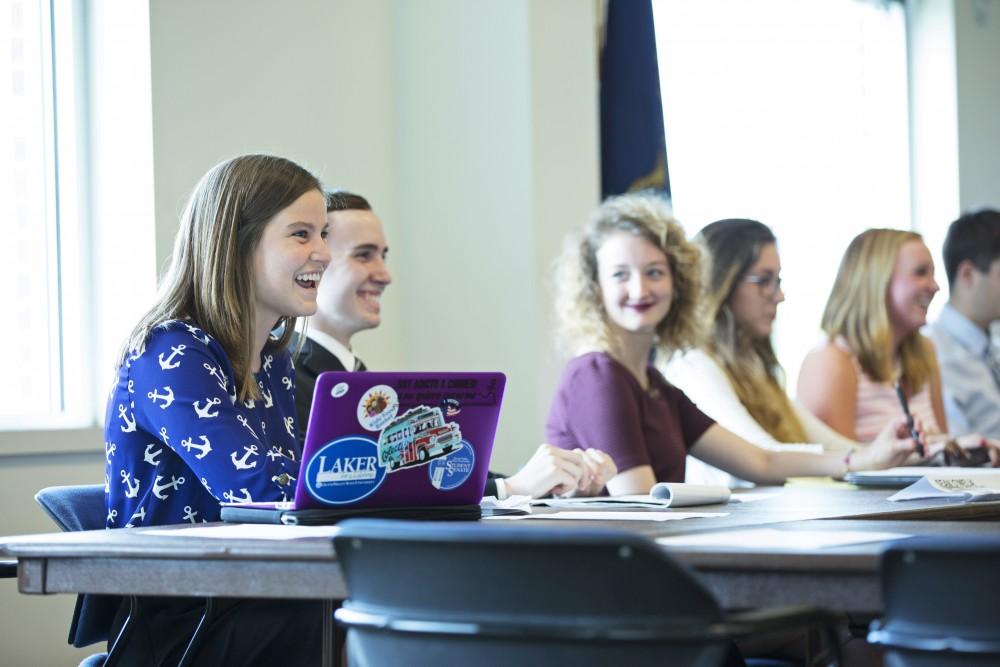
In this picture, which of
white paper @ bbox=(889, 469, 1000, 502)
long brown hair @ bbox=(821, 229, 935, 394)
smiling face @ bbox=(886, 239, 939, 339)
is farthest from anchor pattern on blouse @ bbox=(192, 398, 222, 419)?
smiling face @ bbox=(886, 239, 939, 339)

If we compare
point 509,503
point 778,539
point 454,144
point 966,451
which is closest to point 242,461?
point 509,503

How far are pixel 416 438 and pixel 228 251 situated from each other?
2.06ft

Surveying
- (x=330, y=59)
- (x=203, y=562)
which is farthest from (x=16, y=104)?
(x=203, y=562)

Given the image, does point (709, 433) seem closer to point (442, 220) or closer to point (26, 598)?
point (442, 220)

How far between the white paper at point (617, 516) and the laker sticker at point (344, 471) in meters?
0.20

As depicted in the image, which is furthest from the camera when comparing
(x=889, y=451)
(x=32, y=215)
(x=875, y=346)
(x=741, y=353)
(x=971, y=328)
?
(x=971, y=328)

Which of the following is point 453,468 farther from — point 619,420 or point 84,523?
point 619,420

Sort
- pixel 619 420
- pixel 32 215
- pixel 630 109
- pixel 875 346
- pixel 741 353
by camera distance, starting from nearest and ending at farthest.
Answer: pixel 619 420
pixel 32 215
pixel 741 353
pixel 875 346
pixel 630 109

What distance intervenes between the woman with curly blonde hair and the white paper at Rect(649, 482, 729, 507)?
0.54 metres

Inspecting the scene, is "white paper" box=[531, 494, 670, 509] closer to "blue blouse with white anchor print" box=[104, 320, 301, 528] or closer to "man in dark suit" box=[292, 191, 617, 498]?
"blue blouse with white anchor print" box=[104, 320, 301, 528]

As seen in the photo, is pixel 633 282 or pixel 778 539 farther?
pixel 633 282

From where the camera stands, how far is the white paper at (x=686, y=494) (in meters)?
2.15

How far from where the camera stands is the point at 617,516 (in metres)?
1.90

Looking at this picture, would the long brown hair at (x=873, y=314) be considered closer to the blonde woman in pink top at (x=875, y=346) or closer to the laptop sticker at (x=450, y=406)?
the blonde woman in pink top at (x=875, y=346)
